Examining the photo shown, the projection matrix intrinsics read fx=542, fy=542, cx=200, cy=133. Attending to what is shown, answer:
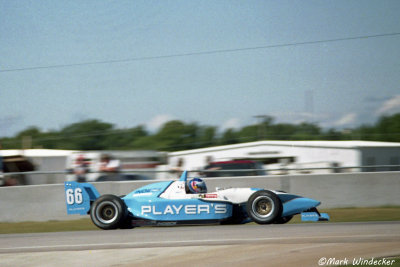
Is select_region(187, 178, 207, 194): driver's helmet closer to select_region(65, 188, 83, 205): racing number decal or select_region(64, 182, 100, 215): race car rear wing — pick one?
select_region(64, 182, 100, 215): race car rear wing

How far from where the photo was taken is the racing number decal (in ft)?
34.2

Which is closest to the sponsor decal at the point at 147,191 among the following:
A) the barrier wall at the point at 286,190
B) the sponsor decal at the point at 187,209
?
the sponsor decal at the point at 187,209

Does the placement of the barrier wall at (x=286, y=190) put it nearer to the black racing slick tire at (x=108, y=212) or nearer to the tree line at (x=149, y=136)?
the black racing slick tire at (x=108, y=212)

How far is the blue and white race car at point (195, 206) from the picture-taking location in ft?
31.1

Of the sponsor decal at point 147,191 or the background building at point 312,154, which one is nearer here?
the sponsor decal at point 147,191

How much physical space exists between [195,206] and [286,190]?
4314mm

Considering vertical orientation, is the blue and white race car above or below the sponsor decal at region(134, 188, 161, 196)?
below

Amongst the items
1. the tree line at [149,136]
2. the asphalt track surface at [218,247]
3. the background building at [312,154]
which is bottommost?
the asphalt track surface at [218,247]

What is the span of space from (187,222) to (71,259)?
3.39 meters

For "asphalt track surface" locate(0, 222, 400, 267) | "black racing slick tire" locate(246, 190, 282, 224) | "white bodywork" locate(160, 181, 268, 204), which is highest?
"white bodywork" locate(160, 181, 268, 204)

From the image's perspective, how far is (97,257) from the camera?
6.75m

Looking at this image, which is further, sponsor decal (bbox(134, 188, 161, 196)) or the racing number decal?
the racing number decal

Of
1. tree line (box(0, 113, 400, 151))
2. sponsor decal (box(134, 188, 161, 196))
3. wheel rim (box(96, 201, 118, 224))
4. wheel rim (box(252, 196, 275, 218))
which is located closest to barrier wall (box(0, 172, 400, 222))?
sponsor decal (box(134, 188, 161, 196))

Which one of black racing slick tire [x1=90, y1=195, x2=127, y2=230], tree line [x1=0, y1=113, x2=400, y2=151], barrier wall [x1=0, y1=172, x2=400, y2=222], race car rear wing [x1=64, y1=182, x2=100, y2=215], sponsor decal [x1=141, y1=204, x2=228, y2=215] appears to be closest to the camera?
sponsor decal [x1=141, y1=204, x2=228, y2=215]
